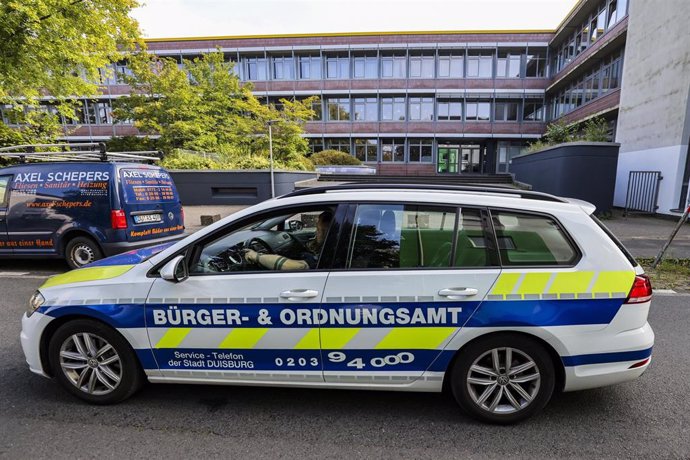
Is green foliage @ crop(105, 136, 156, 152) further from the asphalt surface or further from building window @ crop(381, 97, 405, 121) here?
the asphalt surface

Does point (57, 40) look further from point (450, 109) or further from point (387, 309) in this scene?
point (450, 109)

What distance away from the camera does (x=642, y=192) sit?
15.1m

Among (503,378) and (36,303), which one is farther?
(36,303)

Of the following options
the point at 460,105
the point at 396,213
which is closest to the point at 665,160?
the point at 396,213

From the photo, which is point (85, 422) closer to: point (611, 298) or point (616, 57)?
point (611, 298)

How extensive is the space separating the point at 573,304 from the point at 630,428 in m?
1.02

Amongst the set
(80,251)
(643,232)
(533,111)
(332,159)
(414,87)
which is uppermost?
(414,87)

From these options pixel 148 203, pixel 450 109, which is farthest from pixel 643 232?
pixel 450 109

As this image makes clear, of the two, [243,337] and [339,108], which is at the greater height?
[339,108]

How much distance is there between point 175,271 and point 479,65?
34893 millimetres

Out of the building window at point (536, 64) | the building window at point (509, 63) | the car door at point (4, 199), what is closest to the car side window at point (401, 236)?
the car door at point (4, 199)

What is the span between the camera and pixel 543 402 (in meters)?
2.67

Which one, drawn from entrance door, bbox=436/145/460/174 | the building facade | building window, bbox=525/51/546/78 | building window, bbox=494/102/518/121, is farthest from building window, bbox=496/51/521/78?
entrance door, bbox=436/145/460/174

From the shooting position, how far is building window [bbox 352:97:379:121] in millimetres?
33375
